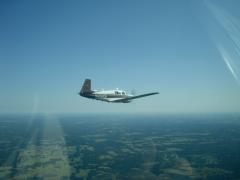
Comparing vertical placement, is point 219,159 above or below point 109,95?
below

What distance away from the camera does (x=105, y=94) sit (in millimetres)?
25250

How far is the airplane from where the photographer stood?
905 inches

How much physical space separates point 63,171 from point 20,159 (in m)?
23.6

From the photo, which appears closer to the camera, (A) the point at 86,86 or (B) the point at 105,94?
(A) the point at 86,86

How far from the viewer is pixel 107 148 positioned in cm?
10588

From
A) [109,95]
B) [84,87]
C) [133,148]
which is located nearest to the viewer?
[84,87]

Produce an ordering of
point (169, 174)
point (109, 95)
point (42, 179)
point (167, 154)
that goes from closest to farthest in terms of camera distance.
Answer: point (109, 95), point (42, 179), point (169, 174), point (167, 154)

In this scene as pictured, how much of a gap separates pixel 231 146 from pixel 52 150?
84.3m

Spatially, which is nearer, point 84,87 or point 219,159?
point 84,87

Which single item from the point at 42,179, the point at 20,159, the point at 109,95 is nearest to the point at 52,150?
the point at 20,159

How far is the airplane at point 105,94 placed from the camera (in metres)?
23.0

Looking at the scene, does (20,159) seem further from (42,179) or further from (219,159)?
(219,159)

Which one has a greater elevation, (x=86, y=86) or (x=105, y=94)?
(x=86, y=86)

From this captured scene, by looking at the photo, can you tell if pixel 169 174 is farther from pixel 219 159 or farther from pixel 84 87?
pixel 84 87
